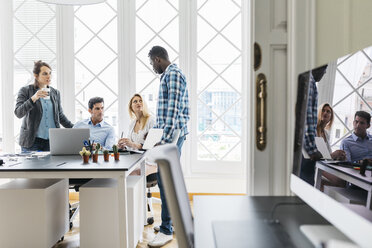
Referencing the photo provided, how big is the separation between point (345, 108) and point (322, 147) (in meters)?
0.16

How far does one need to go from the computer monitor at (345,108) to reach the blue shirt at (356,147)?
0.02 meters

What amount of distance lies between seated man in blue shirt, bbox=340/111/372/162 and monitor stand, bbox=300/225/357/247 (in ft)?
0.70

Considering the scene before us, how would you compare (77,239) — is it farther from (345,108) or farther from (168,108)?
(345,108)

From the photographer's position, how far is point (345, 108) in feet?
2.30

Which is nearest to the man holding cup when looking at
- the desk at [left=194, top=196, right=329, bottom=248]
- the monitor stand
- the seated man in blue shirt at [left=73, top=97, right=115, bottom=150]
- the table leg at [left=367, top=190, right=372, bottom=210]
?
the seated man in blue shirt at [left=73, top=97, right=115, bottom=150]

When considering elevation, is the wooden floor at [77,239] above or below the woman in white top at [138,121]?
below

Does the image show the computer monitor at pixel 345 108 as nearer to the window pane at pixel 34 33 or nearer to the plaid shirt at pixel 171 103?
the plaid shirt at pixel 171 103

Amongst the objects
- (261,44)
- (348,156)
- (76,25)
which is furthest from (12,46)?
(348,156)

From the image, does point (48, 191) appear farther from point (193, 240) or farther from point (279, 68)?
point (279, 68)

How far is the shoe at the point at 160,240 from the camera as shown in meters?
2.12

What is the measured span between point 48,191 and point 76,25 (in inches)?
83.8

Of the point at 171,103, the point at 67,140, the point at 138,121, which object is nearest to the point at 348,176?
the point at 171,103

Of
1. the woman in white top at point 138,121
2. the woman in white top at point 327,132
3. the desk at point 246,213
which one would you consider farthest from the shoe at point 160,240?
the woman in white top at point 327,132

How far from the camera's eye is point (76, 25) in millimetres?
3295
